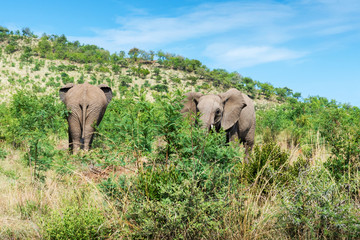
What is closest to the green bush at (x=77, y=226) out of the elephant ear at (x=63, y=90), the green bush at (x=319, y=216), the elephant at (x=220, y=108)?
the green bush at (x=319, y=216)

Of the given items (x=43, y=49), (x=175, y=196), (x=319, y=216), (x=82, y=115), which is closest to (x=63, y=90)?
(x=82, y=115)

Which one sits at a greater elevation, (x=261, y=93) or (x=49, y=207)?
(x=261, y=93)

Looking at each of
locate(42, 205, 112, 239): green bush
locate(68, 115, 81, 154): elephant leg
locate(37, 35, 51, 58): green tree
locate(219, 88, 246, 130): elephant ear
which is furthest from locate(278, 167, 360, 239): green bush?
locate(37, 35, 51, 58): green tree

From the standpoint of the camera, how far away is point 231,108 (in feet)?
23.2

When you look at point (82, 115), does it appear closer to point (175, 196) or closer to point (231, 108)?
point (231, 108)

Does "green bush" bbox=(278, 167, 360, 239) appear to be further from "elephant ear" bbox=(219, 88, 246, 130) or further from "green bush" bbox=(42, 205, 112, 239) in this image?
"elephant ear" bbox=(219, 88, 246, 130)

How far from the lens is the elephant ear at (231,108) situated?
703 cm

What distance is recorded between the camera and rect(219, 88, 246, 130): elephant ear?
7.03 m

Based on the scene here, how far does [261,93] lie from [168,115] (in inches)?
3476

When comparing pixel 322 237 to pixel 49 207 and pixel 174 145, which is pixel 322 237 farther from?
pixel 49 207

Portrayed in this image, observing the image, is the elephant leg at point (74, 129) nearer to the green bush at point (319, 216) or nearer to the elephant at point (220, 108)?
the elephant at point (220, 108)

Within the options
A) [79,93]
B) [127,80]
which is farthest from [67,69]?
[79,93]

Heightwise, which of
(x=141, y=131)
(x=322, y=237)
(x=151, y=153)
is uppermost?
(x=141, y=131)

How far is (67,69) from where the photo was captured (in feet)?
212
